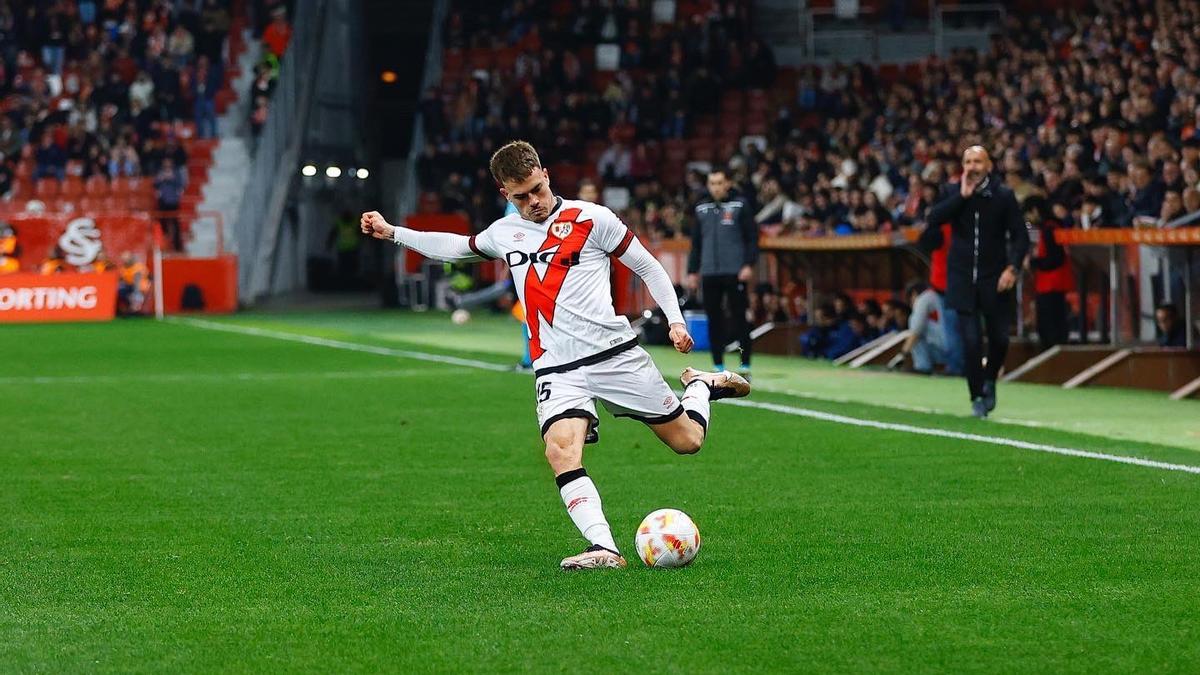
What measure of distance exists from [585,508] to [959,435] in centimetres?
571

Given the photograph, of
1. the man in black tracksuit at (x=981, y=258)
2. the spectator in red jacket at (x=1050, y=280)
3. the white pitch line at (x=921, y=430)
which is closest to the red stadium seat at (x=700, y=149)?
the white pitch line at (x=921, y=430)

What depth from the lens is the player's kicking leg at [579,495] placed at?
24.2 ft

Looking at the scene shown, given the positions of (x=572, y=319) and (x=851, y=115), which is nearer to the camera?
(x=572, y=319)

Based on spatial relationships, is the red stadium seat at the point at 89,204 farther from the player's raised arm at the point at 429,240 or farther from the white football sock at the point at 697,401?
the white football sock at the point at 697,401

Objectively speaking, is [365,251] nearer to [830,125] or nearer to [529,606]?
[830,125]

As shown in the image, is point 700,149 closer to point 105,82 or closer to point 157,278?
point 157,278

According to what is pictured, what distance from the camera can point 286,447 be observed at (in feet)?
40.9

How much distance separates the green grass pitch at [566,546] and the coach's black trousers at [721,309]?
2998 mm

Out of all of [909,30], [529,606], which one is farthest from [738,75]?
[529,606]

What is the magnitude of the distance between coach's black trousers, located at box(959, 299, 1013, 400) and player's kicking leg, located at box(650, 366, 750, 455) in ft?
18.3

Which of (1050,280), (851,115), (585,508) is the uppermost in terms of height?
(851,115)

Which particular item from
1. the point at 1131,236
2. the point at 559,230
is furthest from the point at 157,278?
the point at 559,230

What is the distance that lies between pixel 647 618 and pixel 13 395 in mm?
12276

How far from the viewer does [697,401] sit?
8.45 m
